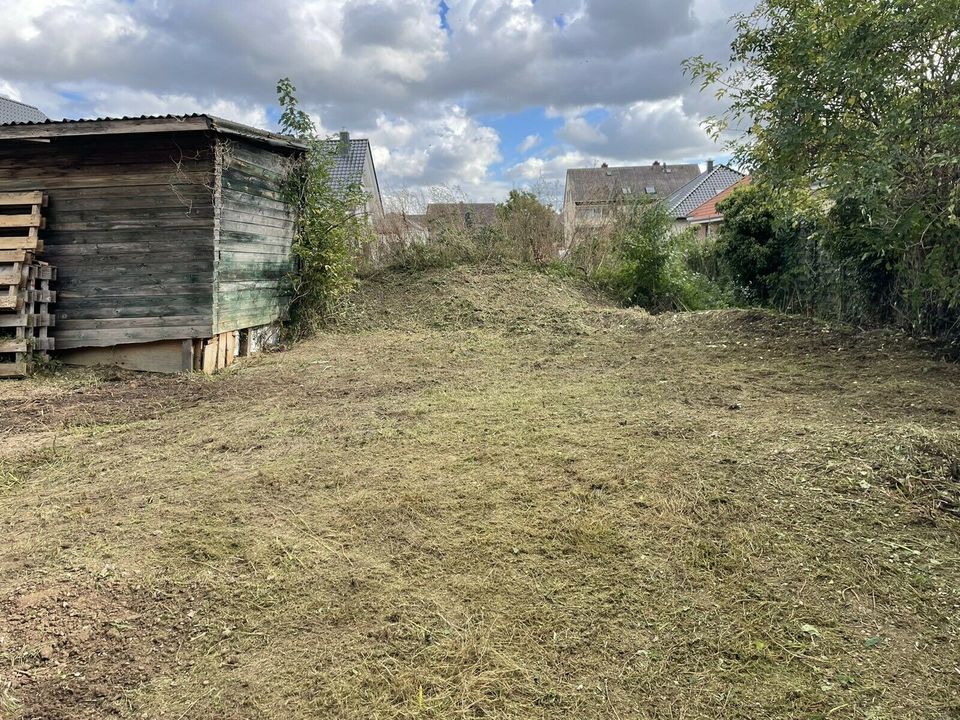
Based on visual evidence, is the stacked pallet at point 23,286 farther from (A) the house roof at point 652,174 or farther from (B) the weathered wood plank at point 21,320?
(A) the house roof at point 652,174

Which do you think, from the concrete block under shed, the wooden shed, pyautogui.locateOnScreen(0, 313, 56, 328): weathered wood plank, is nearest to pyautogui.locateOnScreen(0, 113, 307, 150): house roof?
the wooden shed

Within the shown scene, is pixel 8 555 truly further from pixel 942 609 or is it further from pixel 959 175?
pixel 959 175

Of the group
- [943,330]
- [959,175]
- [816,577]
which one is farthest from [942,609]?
[943,330]

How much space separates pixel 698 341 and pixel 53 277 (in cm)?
783

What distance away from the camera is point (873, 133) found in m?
4.81

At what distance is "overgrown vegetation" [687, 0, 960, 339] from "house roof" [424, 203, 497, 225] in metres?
6.51

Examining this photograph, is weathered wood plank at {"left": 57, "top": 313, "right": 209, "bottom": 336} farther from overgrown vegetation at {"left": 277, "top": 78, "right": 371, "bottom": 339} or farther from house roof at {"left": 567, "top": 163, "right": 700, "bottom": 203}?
house roof at {"left": 567, "top": 163, "right": 700, "bottom": 203}

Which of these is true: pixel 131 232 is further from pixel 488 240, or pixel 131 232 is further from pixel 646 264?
pixel 646 264

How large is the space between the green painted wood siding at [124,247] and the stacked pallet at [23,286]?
0.17 metres

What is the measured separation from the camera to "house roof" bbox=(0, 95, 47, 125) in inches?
591

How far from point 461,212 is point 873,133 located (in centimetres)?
811

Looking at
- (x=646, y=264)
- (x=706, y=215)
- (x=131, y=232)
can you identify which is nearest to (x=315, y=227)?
(x=131, y=232)

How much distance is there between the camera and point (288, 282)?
8.59 meters

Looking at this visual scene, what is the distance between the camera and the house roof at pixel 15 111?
1502cm
